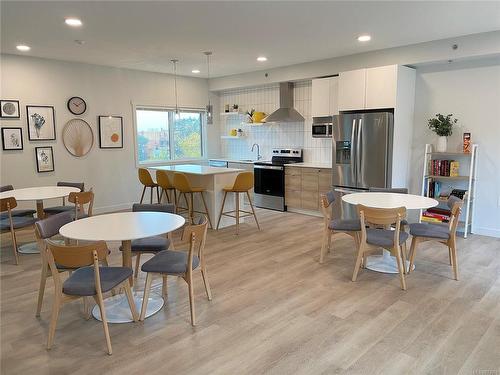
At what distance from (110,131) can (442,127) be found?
557 centimetres

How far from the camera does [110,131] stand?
23.0 feet

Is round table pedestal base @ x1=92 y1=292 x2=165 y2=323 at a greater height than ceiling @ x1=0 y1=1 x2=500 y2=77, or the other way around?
ceiling @ x1=0 y1=1 x2=500 y2=77

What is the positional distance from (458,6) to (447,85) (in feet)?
6.09

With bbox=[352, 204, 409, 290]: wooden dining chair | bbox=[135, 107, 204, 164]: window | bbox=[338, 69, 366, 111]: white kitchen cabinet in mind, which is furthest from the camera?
bbox=[135, 107, 204, 164]: window

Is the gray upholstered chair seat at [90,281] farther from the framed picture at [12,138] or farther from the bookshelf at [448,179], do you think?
the bookshelf at [448,179]

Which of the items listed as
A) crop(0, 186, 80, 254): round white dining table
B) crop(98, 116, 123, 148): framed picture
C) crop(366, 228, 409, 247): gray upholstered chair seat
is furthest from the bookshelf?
crop(98, 116, 123, 148): framed picture

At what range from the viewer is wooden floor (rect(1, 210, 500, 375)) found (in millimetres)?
2426

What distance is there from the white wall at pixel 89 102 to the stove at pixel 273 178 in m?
2.32

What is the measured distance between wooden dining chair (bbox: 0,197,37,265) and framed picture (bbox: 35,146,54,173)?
165 centimetres

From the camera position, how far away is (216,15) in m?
3.95

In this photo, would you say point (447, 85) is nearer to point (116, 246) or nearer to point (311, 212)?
point (311, 212)

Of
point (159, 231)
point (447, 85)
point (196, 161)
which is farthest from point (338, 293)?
point (196, 161)

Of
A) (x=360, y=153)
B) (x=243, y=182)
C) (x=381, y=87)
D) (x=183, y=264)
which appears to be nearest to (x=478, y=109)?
(x=381, y=87)

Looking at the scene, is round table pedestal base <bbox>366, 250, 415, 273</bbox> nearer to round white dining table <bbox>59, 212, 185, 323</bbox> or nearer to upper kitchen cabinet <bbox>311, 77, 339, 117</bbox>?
round white dining table <bbox>59, 212, 185, 323</bbox>
